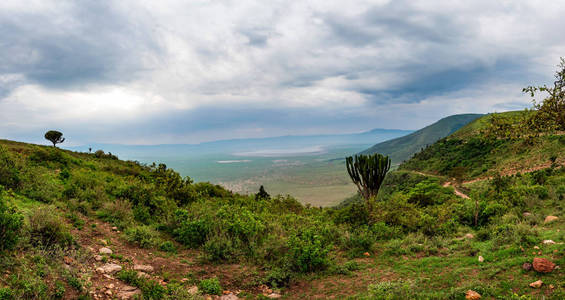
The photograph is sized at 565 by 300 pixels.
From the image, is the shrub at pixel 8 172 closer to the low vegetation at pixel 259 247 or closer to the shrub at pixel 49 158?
the low vegetation at pixel 259 247

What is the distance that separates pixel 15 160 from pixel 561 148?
150 ft

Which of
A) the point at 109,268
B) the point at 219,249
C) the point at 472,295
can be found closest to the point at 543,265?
the point at 472,295

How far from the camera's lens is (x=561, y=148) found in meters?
29.3

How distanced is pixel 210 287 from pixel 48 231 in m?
3.92

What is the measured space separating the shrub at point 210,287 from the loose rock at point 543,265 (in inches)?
273

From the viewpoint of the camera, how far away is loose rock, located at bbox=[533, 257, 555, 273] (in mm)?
5441

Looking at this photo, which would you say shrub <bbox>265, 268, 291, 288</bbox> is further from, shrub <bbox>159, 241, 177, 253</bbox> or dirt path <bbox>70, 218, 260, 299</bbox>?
shrub <bbox>159, 241, 177, 253</bbox>

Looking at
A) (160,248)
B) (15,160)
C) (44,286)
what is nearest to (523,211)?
(160,248)

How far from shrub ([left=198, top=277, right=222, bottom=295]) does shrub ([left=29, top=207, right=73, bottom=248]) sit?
324cm

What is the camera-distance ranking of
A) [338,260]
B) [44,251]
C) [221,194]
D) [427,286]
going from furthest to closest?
[221,194] → [338,260] → [427,286] → [44,251]

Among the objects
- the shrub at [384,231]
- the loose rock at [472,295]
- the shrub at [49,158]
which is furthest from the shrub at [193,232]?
the shrub at [49,158]

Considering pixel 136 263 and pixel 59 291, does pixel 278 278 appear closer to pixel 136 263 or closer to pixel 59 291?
pixel 136 263

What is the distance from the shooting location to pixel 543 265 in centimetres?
550

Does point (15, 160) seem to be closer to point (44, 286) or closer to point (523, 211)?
point (44, 286)
